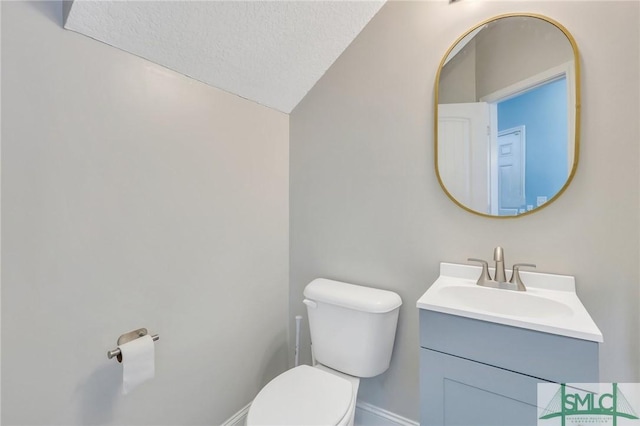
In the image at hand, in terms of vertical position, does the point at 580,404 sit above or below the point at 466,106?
below

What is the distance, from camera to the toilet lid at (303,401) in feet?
3.52

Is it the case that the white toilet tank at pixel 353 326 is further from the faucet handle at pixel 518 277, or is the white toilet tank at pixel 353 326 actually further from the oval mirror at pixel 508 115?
the oval mirror at pixel 508 115

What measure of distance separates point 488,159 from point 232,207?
1.21 metres

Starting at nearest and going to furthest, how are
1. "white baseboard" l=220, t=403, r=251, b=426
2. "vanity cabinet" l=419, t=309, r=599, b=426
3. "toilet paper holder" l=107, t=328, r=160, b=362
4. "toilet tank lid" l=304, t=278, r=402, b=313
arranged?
1. "vanity cabinet" l=419, t=309, r=599, b=426
2. "toilet paper holder" l=107, t=328, r=160, b=362
3. "toilet tank lid" l=304, t=278, r=402, b=313
4. "white baseboard" l=220, t=403, r=251, b=426

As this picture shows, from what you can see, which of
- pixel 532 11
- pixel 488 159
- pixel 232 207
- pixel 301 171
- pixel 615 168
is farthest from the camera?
pixel 301 171

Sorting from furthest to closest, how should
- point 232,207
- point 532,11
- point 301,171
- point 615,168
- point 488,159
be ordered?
1. point 301,171
2. point 232,207
3. point 488,159
4. point 532,11
5. point 615,168

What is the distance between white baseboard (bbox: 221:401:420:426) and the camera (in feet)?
4.94

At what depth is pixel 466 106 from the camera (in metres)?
1.34

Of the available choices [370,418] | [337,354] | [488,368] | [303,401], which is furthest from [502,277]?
[370,418]

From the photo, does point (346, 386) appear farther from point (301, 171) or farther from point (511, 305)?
point (301, 171)

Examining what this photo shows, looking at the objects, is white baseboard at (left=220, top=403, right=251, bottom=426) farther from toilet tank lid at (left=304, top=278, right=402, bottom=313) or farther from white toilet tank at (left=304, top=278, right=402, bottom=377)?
toilet tank lid at (left=304, top=278, right=402, bottom=313)

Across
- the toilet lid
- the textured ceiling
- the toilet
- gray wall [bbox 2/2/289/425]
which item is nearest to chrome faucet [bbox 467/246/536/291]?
the toilet

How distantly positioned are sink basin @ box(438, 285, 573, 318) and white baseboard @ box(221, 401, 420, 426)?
2.46 ft

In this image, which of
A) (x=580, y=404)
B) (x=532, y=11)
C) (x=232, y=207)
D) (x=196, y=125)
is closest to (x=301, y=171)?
(x=232, y=207)
